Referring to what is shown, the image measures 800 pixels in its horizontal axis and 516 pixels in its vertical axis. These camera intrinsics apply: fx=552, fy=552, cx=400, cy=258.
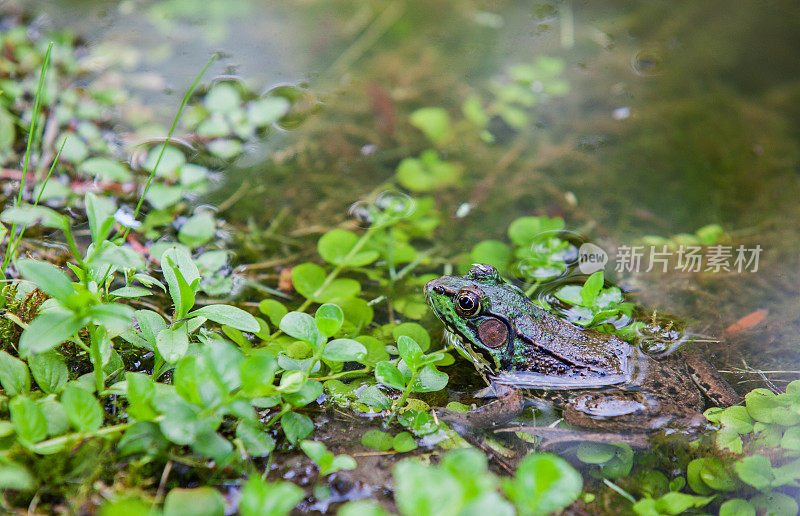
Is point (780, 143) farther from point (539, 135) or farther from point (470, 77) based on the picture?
point (470, 77)

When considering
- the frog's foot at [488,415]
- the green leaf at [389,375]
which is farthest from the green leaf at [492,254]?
the green leaf at [389,375]

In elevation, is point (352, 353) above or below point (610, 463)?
above

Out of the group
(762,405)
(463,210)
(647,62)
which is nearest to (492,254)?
(463,210)

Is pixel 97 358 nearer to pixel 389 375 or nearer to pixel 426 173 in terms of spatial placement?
pixel 389 375

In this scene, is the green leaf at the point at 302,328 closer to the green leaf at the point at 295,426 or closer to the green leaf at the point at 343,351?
the green leaf at the point at 343,351

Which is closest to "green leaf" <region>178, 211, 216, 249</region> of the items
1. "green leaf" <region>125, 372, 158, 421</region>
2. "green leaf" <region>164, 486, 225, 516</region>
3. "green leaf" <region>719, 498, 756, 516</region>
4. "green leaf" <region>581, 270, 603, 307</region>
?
"green leaf" <region>125, 372, 158, 421</region>

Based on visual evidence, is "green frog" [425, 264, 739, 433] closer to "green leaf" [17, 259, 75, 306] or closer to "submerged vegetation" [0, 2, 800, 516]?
"submerged vegetation" [0, 2, 800, 516]

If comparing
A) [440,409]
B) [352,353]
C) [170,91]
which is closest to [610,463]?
[440,409]
